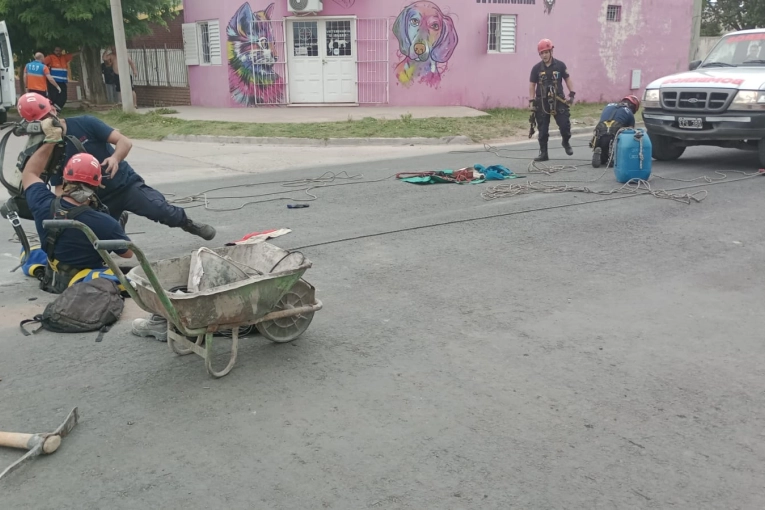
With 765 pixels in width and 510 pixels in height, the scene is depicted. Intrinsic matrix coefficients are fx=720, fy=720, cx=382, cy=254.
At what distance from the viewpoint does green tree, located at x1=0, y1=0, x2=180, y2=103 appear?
2055cm

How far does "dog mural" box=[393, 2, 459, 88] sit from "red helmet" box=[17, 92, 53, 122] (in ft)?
53.5

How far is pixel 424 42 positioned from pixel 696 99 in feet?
38.1

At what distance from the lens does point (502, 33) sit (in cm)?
2169

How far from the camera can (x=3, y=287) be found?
19.6 feet

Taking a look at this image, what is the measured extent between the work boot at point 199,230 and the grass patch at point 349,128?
8.74 meters

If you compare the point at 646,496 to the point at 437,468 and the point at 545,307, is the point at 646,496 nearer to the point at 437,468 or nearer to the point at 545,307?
the point at 437,468

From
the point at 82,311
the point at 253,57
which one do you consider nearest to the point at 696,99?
the point at 82,311

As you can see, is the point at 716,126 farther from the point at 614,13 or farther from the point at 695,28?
the point at 695,28

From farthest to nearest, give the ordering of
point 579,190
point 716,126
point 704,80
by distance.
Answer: point 704,80, point 716,126, point 579,190

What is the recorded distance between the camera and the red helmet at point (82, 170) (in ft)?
16.7

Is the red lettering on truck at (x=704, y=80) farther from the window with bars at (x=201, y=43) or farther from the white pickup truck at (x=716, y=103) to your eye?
the window with bars at (x=201, y=43)

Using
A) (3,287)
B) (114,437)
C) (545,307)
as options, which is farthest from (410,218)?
(114,437)

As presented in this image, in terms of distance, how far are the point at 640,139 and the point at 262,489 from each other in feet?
26.4

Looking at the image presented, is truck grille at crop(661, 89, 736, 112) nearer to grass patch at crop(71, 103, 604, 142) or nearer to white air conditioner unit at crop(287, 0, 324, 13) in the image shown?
grass patch at crop(71, 103, 604, 142)
